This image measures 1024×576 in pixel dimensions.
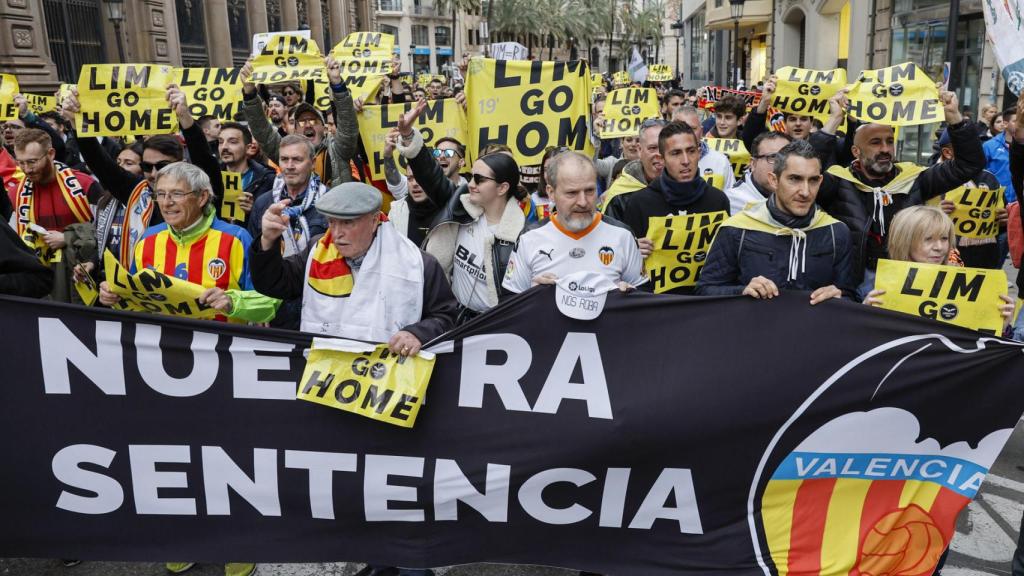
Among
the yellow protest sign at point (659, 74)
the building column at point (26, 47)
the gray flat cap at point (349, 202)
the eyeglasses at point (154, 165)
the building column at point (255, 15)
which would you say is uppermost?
the building column at point (255, 15)

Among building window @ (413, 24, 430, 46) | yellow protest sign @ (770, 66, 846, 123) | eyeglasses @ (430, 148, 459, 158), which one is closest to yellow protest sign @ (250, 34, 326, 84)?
eyeglasses @ (430, 148, 459, 158)

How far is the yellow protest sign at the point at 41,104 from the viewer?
34.4 ft

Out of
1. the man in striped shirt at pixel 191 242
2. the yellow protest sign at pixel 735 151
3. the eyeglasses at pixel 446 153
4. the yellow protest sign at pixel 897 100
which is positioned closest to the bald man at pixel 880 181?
the yellow protest sign at pixel 897 100

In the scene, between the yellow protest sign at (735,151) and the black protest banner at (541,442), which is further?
the yellow protest sign at (735,151)

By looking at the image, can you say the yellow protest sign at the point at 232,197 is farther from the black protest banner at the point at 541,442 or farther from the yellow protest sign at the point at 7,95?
the yellow protest sign at the point at 7,95

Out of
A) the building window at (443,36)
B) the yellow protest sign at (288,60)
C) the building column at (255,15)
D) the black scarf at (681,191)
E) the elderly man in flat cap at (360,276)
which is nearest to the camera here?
the elderly man in flat cap at (360,276)

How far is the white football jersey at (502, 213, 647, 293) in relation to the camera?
393 centimetres

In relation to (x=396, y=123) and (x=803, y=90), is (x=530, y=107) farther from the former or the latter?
(x=803, y=90)

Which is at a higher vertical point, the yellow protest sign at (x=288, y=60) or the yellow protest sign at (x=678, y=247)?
the yellow protest sign at (x=288, y=60)

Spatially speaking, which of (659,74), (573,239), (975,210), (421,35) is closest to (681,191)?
(573,239)

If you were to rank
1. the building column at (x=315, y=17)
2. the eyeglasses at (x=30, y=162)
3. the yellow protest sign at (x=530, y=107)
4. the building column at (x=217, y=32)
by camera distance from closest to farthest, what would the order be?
the eyeglasses at (x=30, y=162), the yellow protest sign at (x=530, y=107), the building column at (x=217, y=32), the building column at (x=315, y=17)

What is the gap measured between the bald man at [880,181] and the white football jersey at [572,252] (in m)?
1.57

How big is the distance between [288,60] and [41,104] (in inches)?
220

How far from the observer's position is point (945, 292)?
136 inches
